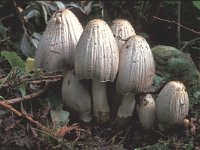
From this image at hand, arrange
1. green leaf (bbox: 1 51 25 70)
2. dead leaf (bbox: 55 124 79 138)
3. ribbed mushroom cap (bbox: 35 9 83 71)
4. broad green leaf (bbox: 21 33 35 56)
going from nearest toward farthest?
dead leaf (bbox: 55 124 79 138)
ribbed mushroom cap (bbox: 35 9 83 71)
green leaf (bbox: 1 51 25 70)
broad green leaf (bbox: 21 33 35 56)

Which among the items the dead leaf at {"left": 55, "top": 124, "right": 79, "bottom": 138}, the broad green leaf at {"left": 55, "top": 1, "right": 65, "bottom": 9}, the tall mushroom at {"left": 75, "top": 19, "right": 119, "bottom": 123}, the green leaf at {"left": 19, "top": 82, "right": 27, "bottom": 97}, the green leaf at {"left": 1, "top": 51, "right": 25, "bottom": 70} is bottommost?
the dead leaf at {"left": 55, "top": 124, "right": 79, "bottom": 138}

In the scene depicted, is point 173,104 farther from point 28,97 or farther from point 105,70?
point 28,97

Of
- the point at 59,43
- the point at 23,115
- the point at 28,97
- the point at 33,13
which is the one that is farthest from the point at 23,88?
the point at 33,13

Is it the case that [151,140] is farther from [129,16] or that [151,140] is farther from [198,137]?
[129,16]

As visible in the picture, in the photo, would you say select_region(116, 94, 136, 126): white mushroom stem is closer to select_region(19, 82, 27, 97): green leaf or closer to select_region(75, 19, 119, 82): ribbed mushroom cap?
select_region(75, 19, 119, 82): ribbed mushroom cap

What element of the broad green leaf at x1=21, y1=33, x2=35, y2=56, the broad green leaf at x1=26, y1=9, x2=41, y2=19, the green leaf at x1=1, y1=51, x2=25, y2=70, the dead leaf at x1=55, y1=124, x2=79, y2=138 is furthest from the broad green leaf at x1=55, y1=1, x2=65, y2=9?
the dead leaf at x1=55, y1=124, x2=79, y2=138

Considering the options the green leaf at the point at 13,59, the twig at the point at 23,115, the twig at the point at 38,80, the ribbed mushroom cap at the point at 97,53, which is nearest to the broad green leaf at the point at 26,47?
the green leaf at the point at 13,59
